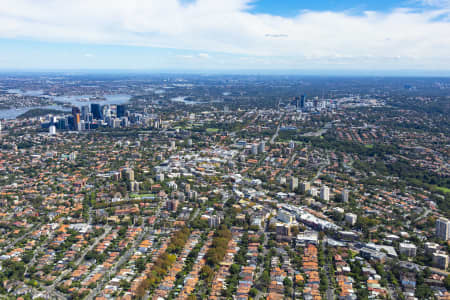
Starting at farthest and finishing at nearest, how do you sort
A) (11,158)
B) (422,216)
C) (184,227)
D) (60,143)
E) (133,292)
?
(60,143), (11,158), (422,216), (184,227), (133,292)

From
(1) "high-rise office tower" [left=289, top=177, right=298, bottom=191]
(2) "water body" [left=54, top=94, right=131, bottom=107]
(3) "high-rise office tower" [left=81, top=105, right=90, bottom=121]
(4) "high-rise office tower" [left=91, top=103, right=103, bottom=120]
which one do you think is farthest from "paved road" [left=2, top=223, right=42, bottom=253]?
(2) "water body" [left=54, top=94, right=131, bottom=107]

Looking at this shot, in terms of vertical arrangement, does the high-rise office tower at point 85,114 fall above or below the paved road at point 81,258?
above

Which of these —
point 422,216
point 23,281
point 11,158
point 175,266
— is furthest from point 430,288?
point 11,158

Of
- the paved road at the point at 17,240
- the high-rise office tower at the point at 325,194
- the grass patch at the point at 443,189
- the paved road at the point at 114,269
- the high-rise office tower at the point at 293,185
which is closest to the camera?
the paved road at the point at 114,269

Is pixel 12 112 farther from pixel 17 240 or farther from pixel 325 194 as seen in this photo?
pixel 325 194

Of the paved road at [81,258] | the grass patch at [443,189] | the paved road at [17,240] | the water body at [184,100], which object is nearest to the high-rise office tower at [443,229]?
the grass patch at [443,189]

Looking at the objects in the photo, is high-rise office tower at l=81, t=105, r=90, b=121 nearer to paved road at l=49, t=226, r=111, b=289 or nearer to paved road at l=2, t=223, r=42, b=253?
paved road at l=2, t=223, r=42, b=253

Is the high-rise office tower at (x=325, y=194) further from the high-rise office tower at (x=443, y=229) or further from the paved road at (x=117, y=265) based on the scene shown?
the paved road at (x=117, y=265)

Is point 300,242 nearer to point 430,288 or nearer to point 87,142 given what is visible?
point 430,288

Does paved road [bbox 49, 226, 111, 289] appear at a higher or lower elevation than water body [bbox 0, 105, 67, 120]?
lower

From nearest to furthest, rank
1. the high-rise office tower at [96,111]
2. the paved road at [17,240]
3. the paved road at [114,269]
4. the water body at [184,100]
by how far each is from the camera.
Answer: the paved road at [114,269] → the paved road at [17,240] → the high-rise office tower at [96,111] → the water body at [184,100]

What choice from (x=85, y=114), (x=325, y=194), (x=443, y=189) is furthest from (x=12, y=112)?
(x=443, y=189)
